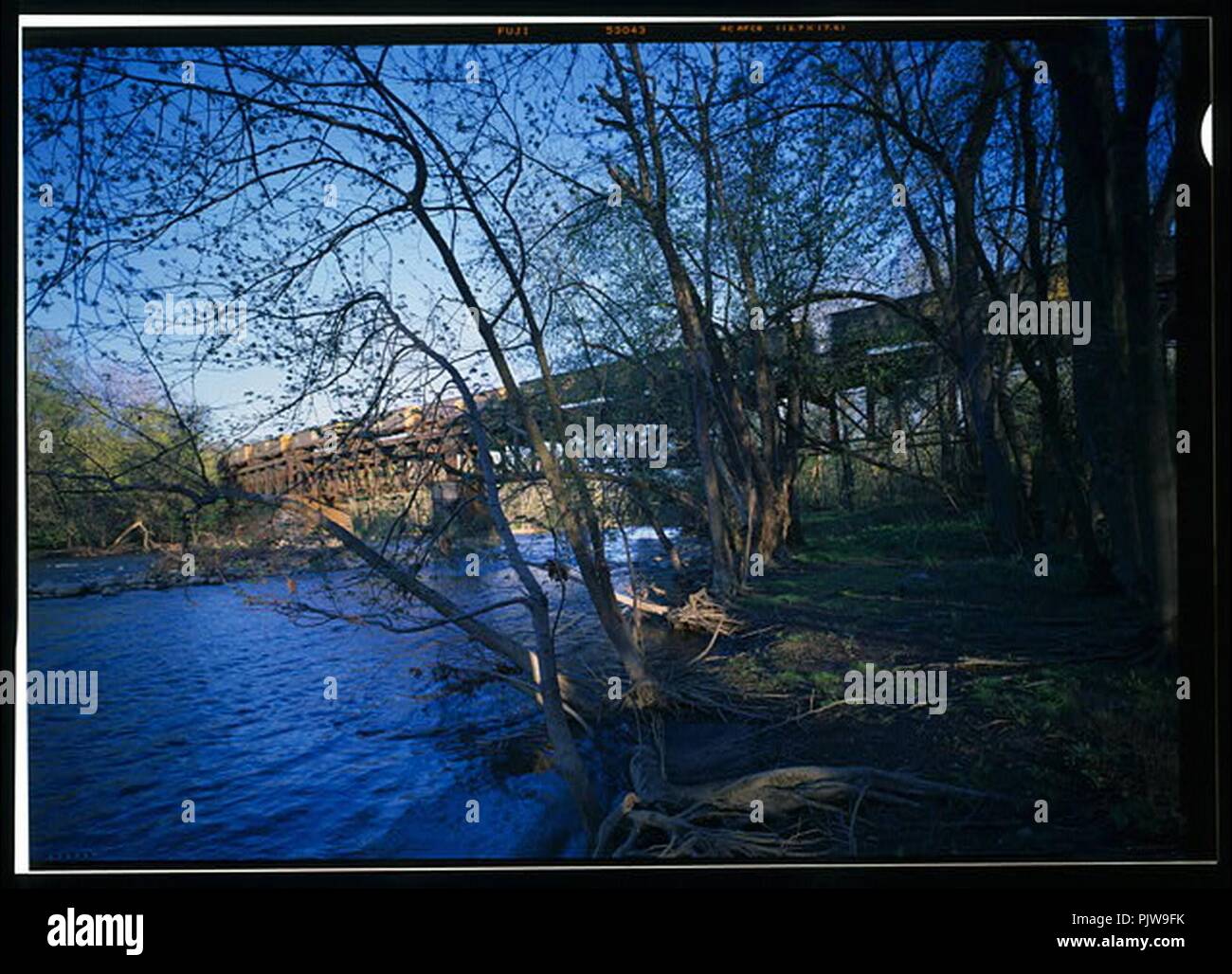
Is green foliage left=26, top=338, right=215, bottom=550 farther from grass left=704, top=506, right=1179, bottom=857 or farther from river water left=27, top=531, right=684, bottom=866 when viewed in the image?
grass left=704, top=506, right=1179, bottom=857

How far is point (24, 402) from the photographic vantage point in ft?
6.96

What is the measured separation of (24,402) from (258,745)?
64.3 inches

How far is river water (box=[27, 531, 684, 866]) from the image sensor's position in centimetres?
210

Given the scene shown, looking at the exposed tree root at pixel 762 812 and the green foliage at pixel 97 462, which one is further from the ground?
the green foliage at pixel 97 462

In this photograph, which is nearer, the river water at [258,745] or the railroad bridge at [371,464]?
the river water at [258,745]

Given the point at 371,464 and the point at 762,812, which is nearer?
the point at 762,812

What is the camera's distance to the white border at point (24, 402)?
6.69 ft

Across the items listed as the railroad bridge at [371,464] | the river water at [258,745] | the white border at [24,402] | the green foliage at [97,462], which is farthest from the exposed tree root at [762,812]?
the green foliage at [97,462]

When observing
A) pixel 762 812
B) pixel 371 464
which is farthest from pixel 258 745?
pixel 762 812

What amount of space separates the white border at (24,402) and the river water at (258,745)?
5cm

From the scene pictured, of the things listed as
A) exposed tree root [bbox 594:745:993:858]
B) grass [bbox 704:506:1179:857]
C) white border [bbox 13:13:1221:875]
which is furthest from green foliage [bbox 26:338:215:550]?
grass [bbox 704:506:1179:857]

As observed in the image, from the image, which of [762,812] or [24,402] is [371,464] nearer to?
[24,402]

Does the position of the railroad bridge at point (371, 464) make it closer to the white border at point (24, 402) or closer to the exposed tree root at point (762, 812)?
the white border at point (24, 402)

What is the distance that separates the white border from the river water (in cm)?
5
